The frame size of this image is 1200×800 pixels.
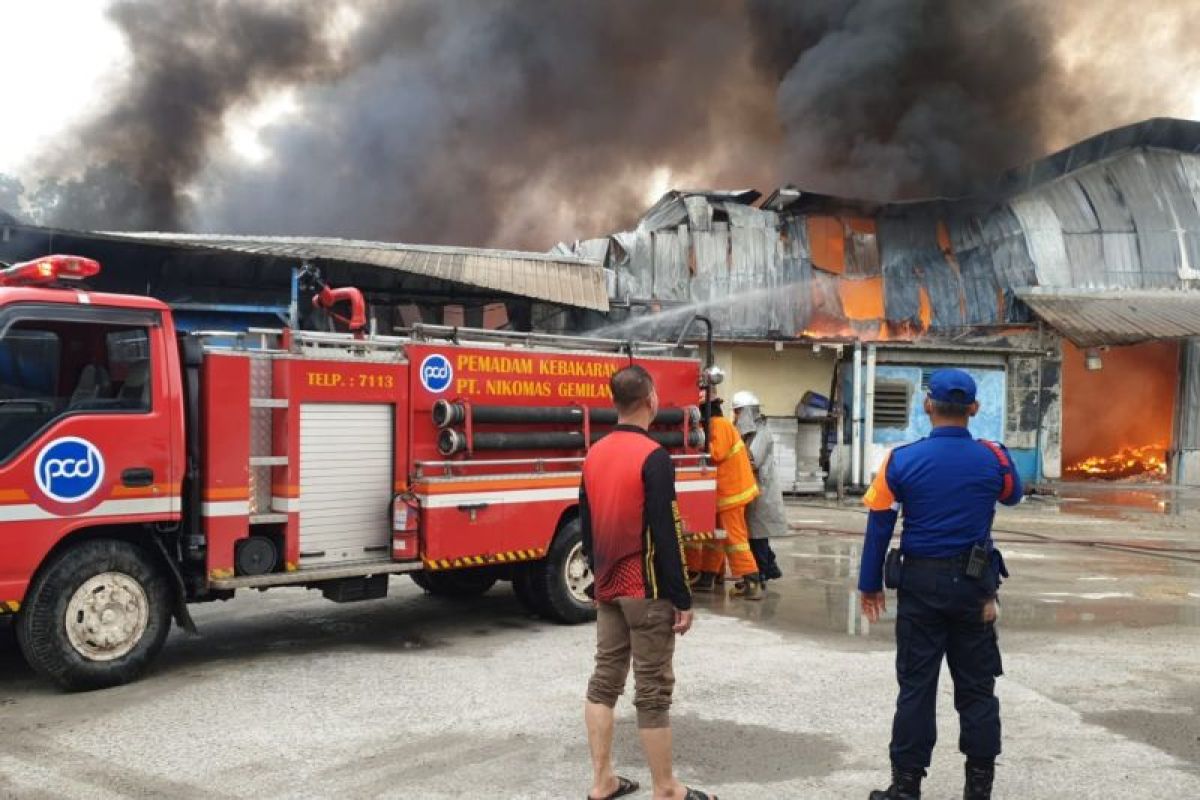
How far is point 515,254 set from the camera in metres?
17.6

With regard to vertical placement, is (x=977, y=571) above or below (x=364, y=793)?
above

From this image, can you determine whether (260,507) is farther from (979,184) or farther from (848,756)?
(979,184)

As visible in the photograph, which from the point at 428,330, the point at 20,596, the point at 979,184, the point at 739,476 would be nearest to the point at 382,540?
the point at 428,330

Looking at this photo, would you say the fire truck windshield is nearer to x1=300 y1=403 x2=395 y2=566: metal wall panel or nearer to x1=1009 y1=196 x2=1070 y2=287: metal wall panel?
x1=300 y1=403 x2=395 y2=566: metal wall panel

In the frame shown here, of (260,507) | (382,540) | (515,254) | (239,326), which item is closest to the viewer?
(260,507)

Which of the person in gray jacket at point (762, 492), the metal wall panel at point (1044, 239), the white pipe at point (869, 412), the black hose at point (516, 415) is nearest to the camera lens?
the black hose at point (516, 415)

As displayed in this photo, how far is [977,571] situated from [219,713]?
374 centimetres

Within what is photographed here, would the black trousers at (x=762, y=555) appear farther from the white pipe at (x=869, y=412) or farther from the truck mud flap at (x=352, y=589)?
the white pipe at (x=869, y=412)

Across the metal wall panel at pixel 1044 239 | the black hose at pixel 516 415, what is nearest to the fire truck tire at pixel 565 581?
the black hose at pixel 516 415

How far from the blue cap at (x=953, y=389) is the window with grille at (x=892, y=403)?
15.5 m

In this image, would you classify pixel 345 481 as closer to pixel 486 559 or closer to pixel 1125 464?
pixel 486 559

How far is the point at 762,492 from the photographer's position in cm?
880

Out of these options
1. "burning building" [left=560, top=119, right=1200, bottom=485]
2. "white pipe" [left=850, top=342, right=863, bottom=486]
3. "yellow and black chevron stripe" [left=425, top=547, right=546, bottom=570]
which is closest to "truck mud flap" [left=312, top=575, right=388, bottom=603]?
"yellow and black chevron stripe" [left=425, top=547, right=546, bottom=570]

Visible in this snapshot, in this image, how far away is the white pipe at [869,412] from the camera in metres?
18.7
